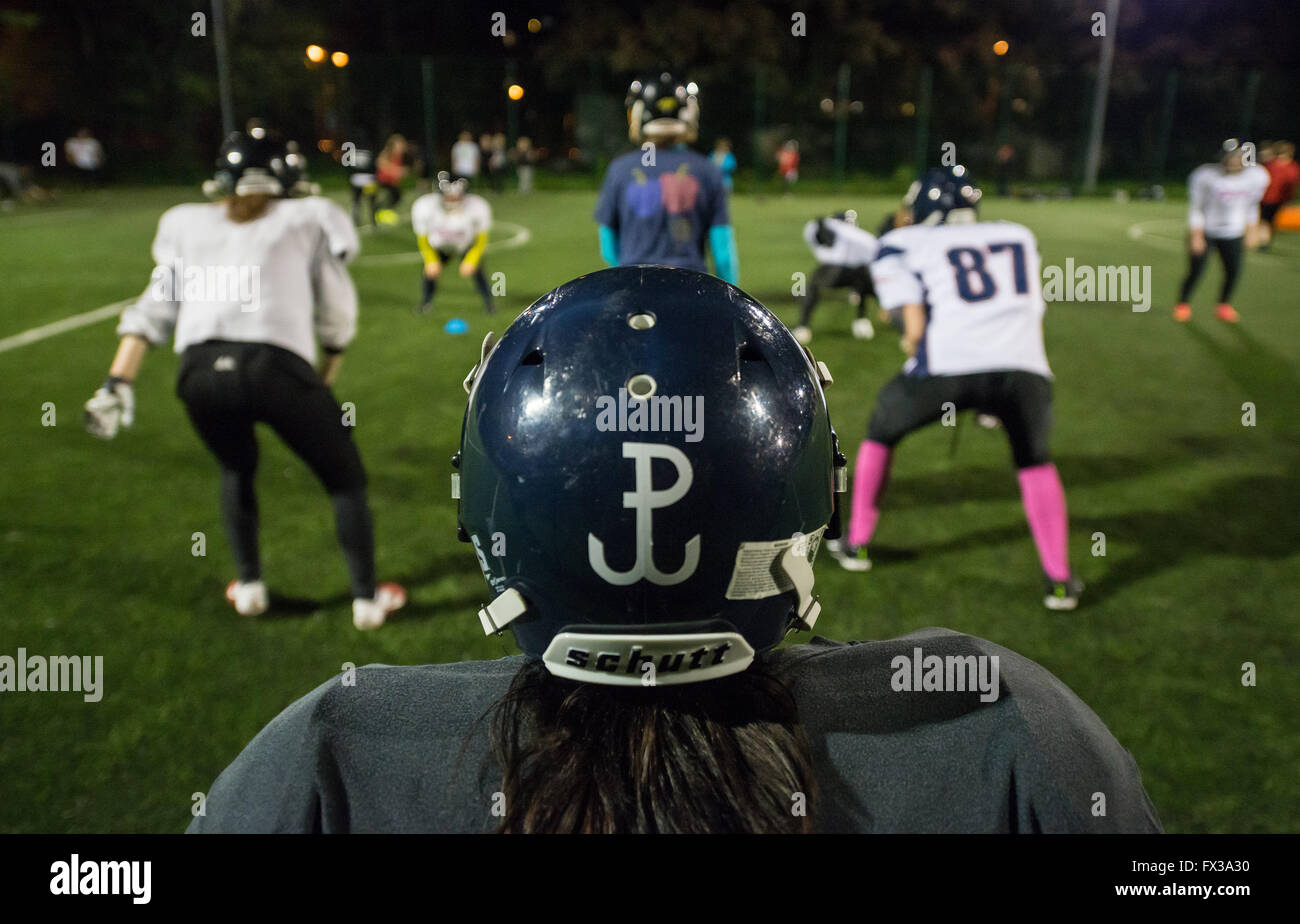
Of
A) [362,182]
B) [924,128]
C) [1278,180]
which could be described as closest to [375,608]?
[362,182]

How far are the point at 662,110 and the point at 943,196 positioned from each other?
6.52ft

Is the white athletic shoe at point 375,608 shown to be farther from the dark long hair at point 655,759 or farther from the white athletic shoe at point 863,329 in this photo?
the white athletic shoe at point 863,329

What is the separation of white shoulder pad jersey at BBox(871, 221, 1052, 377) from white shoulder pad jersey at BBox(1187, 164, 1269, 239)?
8.64 metres

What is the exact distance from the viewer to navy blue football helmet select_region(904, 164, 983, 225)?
5035 millimetres

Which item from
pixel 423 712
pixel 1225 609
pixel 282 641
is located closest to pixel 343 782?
pixel 423 712

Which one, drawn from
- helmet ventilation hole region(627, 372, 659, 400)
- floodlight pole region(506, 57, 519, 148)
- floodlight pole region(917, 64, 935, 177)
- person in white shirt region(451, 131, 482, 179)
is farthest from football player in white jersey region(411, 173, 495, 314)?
floodlight pole region(917, 64, 935, 177)

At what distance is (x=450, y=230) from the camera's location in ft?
40.8

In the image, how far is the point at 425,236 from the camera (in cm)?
1241

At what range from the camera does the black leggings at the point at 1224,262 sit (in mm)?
12262

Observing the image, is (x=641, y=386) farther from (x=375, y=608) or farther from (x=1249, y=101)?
(x=1249, y=101)

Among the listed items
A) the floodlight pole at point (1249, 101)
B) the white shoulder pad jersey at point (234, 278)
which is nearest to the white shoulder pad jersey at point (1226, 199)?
the white shoulder pad jersey at point (234, 278)

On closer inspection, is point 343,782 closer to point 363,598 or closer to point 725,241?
point 363,598

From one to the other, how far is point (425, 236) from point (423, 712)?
11827mm

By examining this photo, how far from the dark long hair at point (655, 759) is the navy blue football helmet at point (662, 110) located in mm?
5199
